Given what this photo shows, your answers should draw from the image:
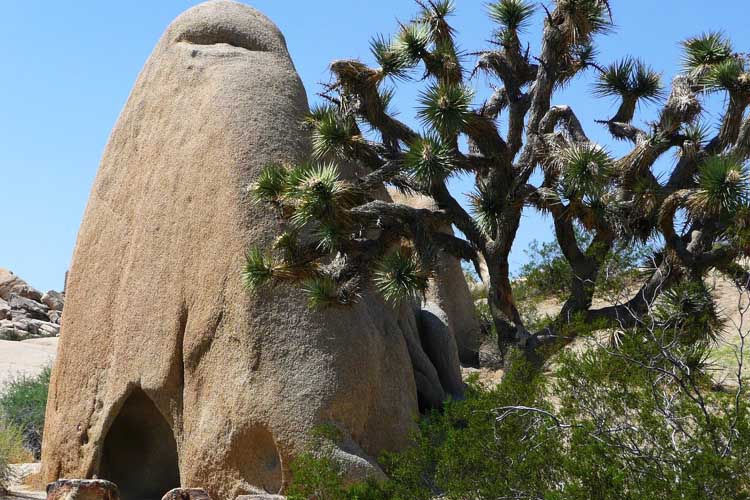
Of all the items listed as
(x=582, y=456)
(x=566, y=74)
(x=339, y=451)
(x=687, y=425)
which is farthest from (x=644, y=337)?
(x=566, y=74)

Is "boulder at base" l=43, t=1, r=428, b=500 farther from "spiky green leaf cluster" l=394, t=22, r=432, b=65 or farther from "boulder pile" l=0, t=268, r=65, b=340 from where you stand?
"boulder pile" l=0, t=268, r=65, b=340

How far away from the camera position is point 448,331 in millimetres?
12969

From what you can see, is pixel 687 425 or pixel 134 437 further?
pixel 134 437

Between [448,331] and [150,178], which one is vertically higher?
[150,178]

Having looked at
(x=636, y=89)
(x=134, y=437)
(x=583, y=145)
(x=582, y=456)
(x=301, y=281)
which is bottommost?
(x=582, y=456)

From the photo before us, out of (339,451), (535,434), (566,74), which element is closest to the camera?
(535,434)

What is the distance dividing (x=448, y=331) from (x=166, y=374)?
401cm

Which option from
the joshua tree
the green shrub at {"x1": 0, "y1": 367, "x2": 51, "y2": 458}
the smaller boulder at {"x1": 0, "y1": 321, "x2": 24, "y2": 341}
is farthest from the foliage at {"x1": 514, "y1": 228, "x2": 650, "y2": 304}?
the smaller boulder at {"x1": 0, "y1": 321, "x2": 24, "y2": 341}

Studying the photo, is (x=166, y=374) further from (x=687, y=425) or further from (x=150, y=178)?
(x=687, y=425)

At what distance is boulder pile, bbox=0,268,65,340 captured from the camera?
109 feet

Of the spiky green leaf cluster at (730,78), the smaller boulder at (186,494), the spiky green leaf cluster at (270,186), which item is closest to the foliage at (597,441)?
the smaller boulder at (186,494)

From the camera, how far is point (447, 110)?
32.0 ft

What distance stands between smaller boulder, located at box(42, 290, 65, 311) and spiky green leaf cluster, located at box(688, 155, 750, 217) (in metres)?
31.9

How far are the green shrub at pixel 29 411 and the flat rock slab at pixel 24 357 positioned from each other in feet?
15.7
